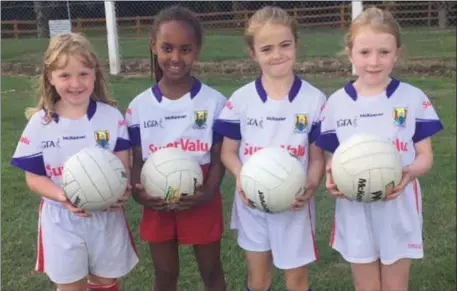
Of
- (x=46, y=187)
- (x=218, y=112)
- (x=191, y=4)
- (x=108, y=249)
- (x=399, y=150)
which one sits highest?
(x=191, y=4)

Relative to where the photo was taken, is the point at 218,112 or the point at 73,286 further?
the point at 218,112

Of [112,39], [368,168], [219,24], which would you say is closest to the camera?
[368,168]

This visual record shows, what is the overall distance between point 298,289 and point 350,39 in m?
1.46

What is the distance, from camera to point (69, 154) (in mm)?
3832

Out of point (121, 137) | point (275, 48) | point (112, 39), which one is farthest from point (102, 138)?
point (112, 39)

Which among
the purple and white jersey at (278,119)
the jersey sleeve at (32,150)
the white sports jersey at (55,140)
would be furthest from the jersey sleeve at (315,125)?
the jersey sleeve at (32,150)

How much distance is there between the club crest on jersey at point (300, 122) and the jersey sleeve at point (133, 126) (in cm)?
93

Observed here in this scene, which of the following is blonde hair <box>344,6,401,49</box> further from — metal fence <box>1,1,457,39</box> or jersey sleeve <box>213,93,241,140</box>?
metal fence <box>1,1,457,39</box>

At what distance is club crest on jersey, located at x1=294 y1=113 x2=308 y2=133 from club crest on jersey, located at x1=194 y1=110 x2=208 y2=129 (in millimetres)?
547

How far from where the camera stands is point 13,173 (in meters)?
8.48

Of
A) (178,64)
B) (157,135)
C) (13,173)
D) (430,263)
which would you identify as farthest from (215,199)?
(13,173)

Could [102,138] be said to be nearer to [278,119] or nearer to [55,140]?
[55,140]

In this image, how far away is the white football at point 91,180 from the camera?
11.8 ft

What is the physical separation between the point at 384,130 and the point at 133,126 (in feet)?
4.70
